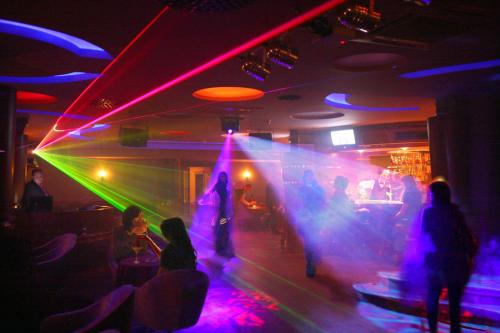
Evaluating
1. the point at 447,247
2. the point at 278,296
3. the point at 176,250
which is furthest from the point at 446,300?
the point at 176,250

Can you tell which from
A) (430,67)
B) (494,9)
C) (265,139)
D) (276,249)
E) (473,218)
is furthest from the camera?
(265,139)

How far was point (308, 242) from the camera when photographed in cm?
595

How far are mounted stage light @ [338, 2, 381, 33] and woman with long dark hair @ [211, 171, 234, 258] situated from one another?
4809mm

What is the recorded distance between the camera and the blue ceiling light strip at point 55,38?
3621 mm

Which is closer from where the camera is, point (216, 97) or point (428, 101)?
point (216, 97)

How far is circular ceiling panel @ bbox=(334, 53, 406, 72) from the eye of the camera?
4630 mm

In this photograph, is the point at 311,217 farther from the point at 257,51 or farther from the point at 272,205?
the point at 272,205

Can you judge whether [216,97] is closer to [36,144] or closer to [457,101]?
[457,101]

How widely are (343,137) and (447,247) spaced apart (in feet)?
24.3

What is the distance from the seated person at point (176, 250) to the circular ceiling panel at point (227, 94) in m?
3.54

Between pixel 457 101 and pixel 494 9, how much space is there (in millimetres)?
3674

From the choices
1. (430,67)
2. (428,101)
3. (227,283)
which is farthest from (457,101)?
(227,283)

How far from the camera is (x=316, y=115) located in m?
9.04

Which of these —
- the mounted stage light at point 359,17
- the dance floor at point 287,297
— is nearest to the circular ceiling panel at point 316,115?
the dance floor at point 287,297
